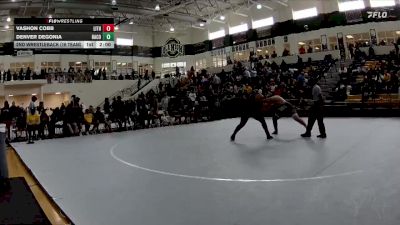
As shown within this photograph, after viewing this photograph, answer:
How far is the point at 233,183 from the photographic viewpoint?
472 centimetres

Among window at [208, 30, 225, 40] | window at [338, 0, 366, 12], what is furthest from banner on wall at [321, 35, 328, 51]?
window at [208, 30, 225, 40]

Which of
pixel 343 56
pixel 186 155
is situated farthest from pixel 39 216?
pixel 343 56

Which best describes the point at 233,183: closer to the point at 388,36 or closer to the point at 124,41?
the point at 388,36

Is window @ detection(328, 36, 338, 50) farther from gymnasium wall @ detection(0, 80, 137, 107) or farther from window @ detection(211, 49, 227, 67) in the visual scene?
gymnasium wall @ detection(0, 80, 137, 107)

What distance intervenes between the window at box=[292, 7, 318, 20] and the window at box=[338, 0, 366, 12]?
2.32 meters

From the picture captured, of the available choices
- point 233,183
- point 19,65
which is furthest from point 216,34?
point 233,183

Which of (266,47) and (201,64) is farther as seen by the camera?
(201,64)

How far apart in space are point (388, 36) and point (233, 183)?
29.3 m

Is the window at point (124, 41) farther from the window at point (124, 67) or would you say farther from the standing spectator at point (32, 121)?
the standing spectator at point (32, 121)

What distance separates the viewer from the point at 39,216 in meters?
3.21

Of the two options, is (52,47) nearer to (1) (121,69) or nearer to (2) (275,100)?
(2) (275,100)

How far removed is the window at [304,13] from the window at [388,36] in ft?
19.7
